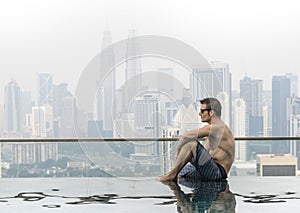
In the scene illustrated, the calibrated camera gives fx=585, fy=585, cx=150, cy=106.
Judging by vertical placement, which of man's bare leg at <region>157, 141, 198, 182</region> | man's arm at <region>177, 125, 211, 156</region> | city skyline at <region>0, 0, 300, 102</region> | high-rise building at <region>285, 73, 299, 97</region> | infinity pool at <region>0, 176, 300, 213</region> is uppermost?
city skyline at <region>0, 0, 300, 102</region>

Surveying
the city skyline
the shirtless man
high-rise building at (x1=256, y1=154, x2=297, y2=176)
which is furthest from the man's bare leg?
the city skyline

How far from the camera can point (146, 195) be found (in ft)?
13.7

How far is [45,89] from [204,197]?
3899 mm

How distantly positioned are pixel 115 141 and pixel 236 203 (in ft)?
5.55

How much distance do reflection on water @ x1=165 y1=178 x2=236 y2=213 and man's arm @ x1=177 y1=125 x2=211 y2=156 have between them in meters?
0.32

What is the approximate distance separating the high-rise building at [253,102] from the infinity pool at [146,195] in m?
0.64

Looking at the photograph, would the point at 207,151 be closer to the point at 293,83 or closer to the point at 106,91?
the point at 106,91

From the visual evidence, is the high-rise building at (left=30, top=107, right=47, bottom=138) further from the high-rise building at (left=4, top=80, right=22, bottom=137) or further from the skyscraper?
the skyscraper

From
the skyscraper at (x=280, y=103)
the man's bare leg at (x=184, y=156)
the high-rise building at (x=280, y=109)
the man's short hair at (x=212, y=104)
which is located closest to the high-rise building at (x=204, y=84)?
the man's short hair at (x=212, y=104)

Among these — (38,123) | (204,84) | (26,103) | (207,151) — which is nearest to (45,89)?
(26,103)

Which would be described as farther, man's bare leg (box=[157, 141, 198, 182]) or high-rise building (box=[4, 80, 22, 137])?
high-rise building (box=[4, 80, 22, 137])

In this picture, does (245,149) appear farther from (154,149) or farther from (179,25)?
(179,25)

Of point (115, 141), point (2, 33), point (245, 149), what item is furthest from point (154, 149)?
point (2, 33)

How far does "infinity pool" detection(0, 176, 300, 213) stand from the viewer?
3611 millimetres
